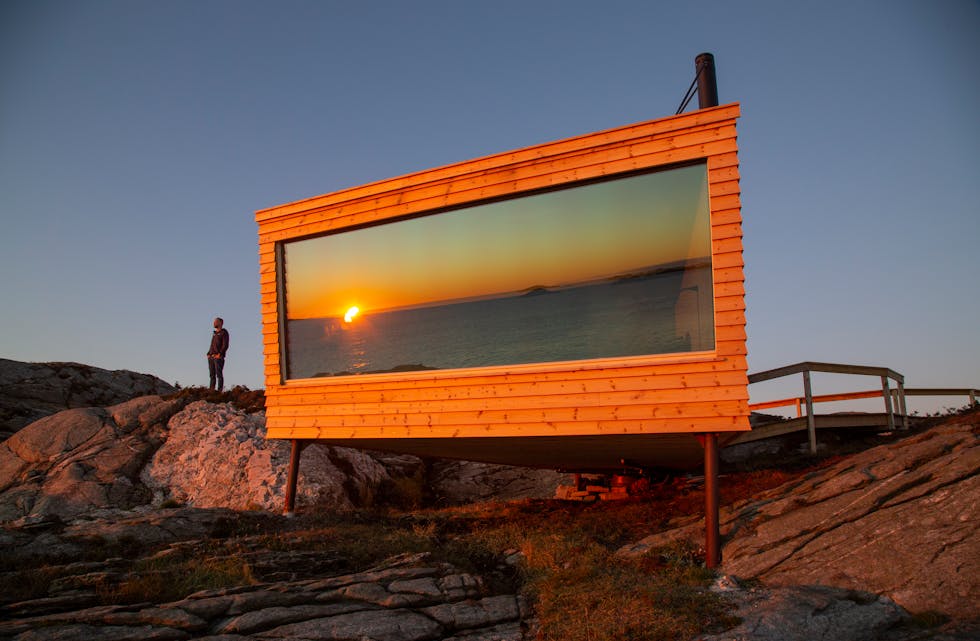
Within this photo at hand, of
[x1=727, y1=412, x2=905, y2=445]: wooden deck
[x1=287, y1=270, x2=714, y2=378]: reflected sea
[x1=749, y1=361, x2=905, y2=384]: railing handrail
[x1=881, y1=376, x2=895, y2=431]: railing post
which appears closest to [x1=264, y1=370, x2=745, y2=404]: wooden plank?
[x1=287, y1=270, x2=714, y2=378]: reflected sea

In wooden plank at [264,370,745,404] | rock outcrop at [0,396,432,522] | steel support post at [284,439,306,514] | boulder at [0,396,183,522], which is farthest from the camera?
rock outcrop at [0,396,432,522]

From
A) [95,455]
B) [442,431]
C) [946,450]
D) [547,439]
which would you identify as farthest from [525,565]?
[95,455]

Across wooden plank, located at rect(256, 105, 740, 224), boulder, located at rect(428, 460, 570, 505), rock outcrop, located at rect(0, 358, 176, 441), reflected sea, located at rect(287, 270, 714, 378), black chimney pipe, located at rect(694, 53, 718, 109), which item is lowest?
boulder, located at rect(428, 460, 570, 505)

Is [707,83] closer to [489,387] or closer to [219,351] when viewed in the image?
[489,387]

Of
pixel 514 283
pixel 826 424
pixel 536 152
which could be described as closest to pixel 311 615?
pixel 514 283

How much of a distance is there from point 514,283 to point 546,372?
60.4 inches

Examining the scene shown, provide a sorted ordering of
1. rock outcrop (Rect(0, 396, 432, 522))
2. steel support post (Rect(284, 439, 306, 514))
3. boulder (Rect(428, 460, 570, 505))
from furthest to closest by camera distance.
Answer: boulder (Rect(428, 460, 570, 505)) < rock outcrop (Rect(0, 396, 432, 522)) < steel support post (Rect(284, 439, 306, 514))

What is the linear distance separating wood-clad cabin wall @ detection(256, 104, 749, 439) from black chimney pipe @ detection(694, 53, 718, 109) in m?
2.38

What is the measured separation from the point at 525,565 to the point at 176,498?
8930mm

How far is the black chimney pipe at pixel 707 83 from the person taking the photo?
10.8 m

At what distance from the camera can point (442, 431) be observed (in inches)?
404

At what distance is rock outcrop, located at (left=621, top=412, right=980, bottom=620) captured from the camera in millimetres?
6363

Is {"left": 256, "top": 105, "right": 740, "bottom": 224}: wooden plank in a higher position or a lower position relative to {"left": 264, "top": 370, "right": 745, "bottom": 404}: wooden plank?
higher

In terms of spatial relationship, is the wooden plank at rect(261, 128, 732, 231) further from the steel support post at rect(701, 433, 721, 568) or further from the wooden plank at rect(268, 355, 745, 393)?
the steel support post at rect(701, 433, 721, 568)
